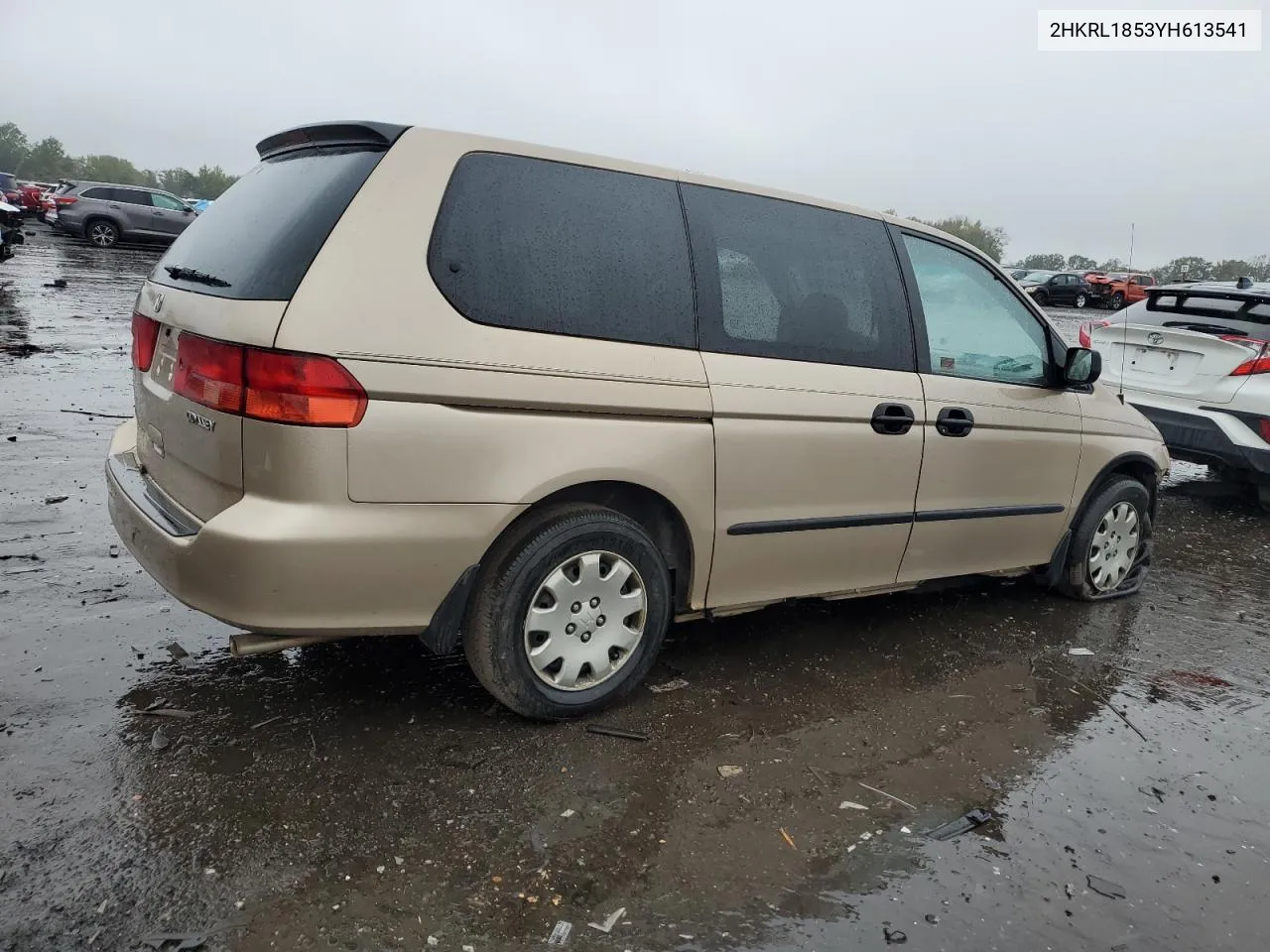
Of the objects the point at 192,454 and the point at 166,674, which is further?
the point at 166,674

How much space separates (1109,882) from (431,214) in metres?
2.71

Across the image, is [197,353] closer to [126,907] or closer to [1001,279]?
[126,907]

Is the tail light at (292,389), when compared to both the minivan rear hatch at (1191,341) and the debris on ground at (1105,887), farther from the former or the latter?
the minivan rear hatch at (1191,341)

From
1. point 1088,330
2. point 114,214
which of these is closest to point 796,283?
point 1088,330

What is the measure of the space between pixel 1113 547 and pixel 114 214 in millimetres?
27718

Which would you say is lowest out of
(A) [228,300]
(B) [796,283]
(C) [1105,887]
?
(C) [1105,887]

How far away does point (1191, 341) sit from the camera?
22.5 feet

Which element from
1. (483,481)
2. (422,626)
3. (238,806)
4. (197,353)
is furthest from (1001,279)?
(238,806)

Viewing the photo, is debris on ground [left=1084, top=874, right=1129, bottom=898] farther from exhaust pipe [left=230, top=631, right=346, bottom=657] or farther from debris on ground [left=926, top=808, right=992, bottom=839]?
exhaust pipe [left=230, top=631, right=346, bottom=657]

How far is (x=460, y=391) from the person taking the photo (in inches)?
108

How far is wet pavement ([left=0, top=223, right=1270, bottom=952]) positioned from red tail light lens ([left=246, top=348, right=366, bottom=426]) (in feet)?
3.55

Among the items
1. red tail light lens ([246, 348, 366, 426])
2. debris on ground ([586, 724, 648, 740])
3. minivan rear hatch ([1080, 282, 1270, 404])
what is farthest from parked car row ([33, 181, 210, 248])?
debris on ground ([586, 724, 648, 740])

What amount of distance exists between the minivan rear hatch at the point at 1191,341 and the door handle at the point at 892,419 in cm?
422

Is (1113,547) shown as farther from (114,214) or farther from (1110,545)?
(114,214)
